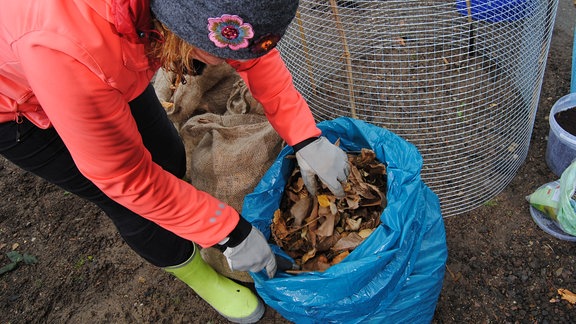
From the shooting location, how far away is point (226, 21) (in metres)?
0.81

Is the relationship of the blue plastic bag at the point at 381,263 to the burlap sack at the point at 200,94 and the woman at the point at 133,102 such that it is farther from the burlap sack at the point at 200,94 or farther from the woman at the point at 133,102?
the burlap sack at the point at 200,94

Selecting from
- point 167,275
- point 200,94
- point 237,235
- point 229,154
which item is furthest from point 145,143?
point 167,275

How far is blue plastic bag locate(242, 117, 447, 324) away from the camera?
1329mm

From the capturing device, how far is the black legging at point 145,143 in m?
1.25

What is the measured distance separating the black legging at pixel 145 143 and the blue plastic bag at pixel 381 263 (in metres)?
0.31

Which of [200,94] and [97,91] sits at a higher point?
[97,91]

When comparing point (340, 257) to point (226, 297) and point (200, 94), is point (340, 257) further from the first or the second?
point (200, 94)

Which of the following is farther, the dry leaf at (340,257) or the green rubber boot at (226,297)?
the green rubber boot at (226,297)

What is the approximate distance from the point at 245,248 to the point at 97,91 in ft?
1.95

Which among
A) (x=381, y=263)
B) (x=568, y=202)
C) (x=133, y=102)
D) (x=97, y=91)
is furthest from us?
(x=568, y=202)

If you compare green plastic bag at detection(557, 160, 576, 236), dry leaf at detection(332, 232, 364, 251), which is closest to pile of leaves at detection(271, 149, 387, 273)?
dry leaf at detection(332, 232, 364, 251)

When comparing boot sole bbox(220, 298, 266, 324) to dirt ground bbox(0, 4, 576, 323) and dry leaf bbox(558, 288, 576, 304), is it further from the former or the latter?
dry leaf bbox(558, 288, 576, 304)

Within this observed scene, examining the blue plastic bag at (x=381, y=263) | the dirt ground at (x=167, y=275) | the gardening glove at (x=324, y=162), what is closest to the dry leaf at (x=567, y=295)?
the dirt ground at (x=167, y=275)

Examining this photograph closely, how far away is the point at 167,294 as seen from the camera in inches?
81.3
